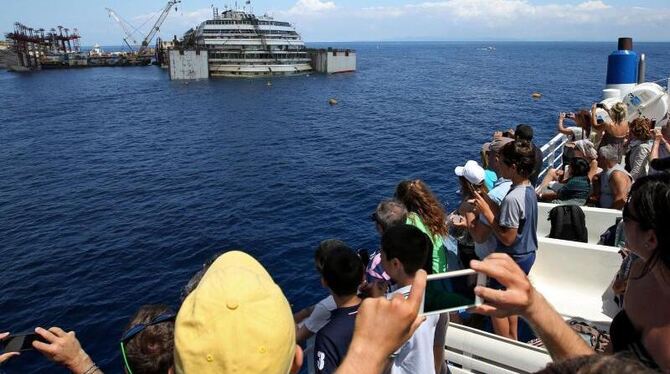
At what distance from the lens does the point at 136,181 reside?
2353 centimetres

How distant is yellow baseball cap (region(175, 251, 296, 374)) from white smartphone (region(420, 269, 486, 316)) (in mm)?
656

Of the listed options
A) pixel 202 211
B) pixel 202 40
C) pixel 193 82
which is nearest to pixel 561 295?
pixel 202 211

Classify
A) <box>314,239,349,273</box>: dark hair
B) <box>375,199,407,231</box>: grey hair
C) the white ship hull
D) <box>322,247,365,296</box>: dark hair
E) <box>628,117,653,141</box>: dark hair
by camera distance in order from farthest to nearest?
1. the white ship hull
2. <box>628,117,653,141</box>: dark hair
3. <box>375,199,407,231</box>: grey hair
4. <box>314,239,349,273</box>: dark hair
5. <box>322,247,365,296</box>: dark hair

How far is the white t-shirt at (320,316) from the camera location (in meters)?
3.51

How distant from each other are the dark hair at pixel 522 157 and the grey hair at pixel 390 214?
1179 mm

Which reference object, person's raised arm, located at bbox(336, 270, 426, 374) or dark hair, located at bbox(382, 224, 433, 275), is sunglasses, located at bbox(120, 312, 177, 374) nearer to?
person's raised arm, located at bbox(336, 270, 426, 374)

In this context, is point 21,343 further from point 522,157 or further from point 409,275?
point 522,157

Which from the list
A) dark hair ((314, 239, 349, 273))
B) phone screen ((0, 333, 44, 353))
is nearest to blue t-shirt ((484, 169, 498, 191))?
dark hair ((314, 239, 349, 273))

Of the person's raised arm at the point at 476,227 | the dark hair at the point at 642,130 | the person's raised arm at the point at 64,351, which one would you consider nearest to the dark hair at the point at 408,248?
the person's raised arm at the point at 476,227

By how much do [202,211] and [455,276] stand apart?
1812 cm

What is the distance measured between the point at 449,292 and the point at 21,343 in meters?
2.76

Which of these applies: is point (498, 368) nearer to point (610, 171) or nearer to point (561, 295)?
point (561, 295)

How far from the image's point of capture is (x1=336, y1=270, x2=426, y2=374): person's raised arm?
67.5 inches

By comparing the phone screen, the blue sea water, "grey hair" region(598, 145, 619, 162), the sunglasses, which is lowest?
the blue sea water
